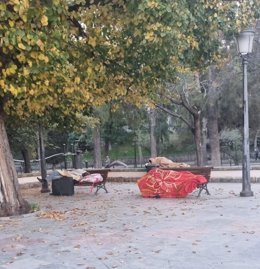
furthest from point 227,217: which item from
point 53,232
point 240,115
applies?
point 240,115

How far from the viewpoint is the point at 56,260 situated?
266 inches

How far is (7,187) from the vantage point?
37.0 feet

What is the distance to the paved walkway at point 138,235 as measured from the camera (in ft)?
21.6

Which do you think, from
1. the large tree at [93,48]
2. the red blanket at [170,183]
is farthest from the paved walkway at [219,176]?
the large tree at [93,48]

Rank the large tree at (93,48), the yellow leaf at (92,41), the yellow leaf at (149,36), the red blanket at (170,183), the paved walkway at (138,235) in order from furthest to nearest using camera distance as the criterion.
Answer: the red blanket at (170,183) → the yellow leaf at (92,41) → the yellow leaf at (149,36) → the large tree at (93,48) → the paved walkway at (138,235)

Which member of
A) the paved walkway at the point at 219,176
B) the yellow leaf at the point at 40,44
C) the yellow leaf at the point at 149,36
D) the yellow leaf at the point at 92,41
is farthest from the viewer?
the paved walkway at the point at 219,176

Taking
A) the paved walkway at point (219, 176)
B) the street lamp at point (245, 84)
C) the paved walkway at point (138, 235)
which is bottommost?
the paved walkway at point (138, 235)

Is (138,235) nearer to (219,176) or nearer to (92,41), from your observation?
(92,41)

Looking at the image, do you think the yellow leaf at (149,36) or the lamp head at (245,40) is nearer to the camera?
the yellow leaf at (149,36)

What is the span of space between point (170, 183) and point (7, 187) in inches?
176

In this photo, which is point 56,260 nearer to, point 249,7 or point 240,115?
point 249,7

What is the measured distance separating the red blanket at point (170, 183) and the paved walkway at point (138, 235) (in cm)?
36

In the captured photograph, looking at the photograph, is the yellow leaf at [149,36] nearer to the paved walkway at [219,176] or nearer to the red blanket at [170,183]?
the red blanket at [170,183]

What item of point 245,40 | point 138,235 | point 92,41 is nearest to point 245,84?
point 245,40
